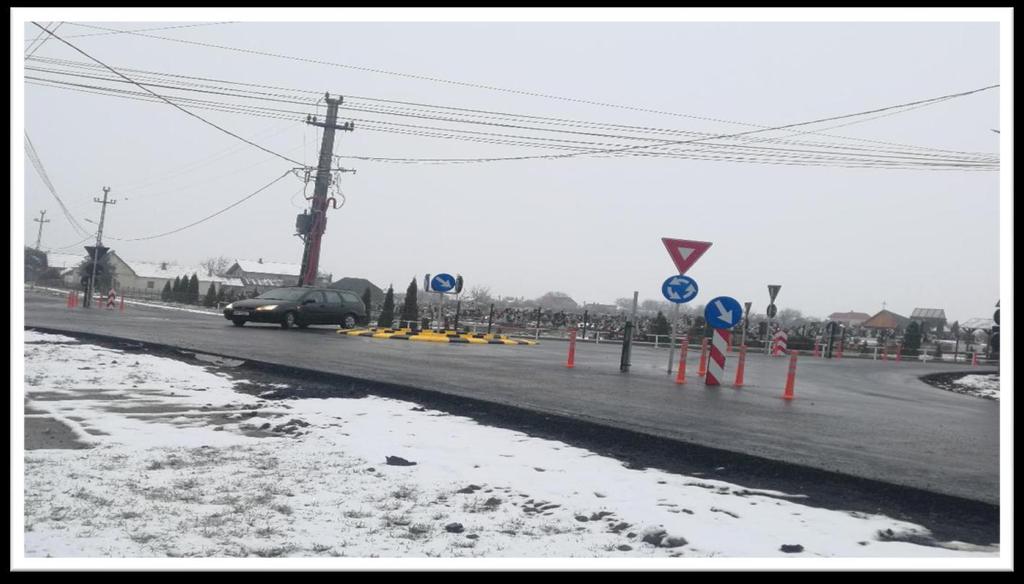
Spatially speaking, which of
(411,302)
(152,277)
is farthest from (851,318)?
(152,277)

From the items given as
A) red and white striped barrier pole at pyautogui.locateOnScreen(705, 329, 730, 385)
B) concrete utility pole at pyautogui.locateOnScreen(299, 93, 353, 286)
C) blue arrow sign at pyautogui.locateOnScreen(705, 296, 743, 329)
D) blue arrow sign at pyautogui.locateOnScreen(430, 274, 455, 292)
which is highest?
concrete utility pole at pyautogui.locateOnScreen(299, 93, 353, 286)

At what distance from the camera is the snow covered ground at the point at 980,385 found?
19641 millimetres

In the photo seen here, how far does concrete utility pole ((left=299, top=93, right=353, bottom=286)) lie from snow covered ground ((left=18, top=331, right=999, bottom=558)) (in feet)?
78.0

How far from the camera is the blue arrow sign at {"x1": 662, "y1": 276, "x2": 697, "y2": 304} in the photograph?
15164 millimetres

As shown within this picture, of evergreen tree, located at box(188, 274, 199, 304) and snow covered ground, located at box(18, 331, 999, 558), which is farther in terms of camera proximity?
evergreen tree, located at box(188, 274, 199, 304)

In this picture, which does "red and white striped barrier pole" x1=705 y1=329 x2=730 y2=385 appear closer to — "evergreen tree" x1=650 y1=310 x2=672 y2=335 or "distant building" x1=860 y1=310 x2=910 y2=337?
"evergreen tree" x1=650 y1=310 x2=672 y2=335

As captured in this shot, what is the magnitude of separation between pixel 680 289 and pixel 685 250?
70cm

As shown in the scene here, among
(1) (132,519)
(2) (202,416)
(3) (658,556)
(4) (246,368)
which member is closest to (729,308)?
(4) (246,368)

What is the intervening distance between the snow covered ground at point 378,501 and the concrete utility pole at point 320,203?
78.0 ft

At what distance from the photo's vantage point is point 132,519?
4.68 meters

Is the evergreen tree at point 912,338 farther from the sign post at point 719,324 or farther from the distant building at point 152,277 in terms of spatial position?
the distant building at point 152,277

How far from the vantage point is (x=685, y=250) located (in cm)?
1518

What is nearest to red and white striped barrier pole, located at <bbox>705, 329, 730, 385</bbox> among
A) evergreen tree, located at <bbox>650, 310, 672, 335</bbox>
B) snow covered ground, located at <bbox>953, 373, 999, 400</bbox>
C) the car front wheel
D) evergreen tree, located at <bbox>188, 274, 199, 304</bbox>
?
snow covered ground, located at <bbox>953, 373, 999, 400</bbox>
